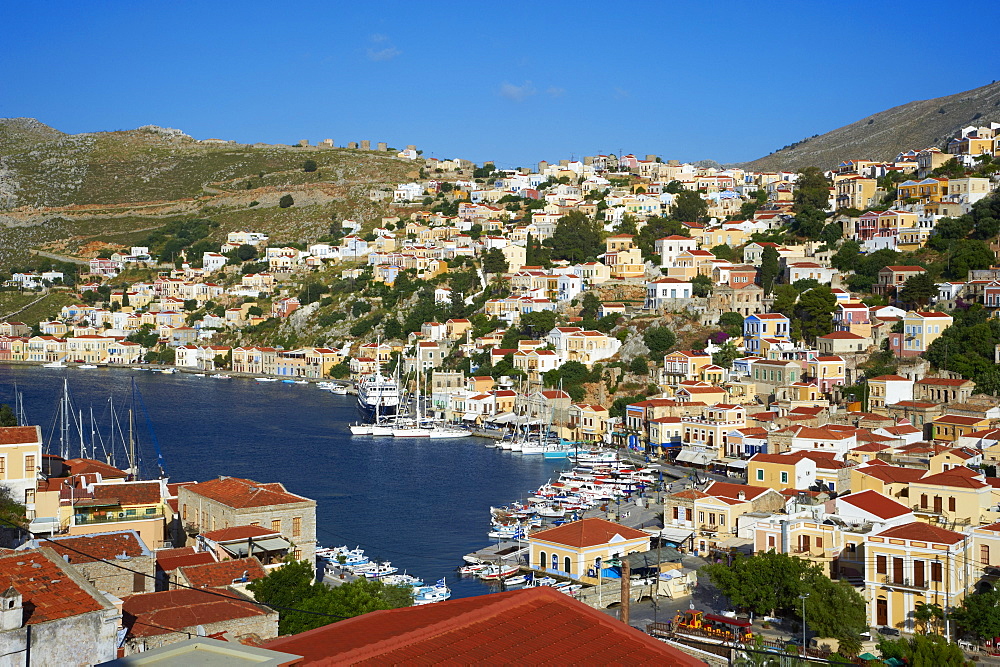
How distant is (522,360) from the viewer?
44.4 metres

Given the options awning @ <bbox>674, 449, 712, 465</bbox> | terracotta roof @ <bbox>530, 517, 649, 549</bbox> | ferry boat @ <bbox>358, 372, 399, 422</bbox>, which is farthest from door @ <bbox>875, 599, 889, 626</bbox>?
ferry boat @ <bbox>358, 372, 399, 422</bbox>

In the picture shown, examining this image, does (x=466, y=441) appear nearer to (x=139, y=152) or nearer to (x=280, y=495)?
(x=280, y=495)

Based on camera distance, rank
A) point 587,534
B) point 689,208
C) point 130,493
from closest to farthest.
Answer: point 130,493
point 587,534
point 689,208

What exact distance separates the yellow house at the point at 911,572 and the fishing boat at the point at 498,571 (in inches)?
249

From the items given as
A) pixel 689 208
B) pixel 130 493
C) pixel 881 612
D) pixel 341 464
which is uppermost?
pixel 689 208

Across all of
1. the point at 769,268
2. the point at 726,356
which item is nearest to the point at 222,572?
the point at 726,356

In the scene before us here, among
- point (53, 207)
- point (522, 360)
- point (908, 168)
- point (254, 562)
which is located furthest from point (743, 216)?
point (53, 207)

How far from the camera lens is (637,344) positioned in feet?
142

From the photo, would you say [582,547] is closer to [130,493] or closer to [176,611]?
[130,493]

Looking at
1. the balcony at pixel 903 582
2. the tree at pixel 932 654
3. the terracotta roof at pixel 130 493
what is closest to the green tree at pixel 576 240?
the terracotta roof at pixel 130 493

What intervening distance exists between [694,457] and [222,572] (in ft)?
66.0

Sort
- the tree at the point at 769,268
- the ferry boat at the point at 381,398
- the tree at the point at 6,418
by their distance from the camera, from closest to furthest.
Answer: the tree at the point at 6,418
the ferry boat at the point at 381,398
the tree at the point at 769,268

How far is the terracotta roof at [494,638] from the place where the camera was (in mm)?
4547

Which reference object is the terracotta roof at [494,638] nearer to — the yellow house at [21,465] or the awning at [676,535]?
the yellow house at [21,465]
